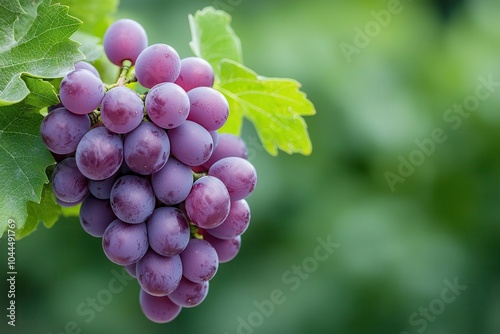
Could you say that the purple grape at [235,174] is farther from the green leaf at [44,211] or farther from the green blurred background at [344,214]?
the green blurred background at [344,214]

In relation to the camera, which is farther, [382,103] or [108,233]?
[382,103]

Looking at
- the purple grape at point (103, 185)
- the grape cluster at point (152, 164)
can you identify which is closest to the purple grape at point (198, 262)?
the grape cluster at point (152, 164)

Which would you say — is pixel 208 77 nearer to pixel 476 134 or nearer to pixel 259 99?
pixel 259 99

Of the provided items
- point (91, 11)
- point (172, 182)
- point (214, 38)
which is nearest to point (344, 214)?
point (214, 38)

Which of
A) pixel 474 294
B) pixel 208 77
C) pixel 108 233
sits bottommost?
pixel 474 294

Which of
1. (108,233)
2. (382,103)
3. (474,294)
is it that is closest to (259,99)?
(108,233)

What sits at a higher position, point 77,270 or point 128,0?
point 128,0

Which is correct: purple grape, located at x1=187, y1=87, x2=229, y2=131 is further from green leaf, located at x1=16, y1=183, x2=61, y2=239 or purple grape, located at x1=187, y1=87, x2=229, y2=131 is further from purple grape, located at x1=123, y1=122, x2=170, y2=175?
green leaf, located at x1=16, y1=183, x2=61, y2=239

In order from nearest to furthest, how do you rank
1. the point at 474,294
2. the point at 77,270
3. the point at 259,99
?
the point at 259,99, the point at 77,270, the point at 474,294
